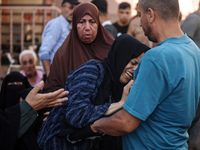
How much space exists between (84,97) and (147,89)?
0.59m

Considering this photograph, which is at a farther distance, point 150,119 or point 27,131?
point 27,131

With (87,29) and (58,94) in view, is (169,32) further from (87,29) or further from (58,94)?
(87,29)

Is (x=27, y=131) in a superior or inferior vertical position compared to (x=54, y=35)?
inferior

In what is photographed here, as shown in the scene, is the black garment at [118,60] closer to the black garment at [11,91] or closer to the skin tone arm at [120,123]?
the skin tone arm at [120,123]

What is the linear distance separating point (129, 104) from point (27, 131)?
39.0 inches

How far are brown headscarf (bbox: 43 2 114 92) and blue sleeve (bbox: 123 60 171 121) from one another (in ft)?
4.26

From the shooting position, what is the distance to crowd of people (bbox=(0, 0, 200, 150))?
158cm

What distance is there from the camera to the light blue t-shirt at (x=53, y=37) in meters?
4.11

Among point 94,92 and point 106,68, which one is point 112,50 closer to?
point 106,68

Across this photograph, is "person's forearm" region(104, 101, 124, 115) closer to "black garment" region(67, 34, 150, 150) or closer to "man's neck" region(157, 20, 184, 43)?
"black garment" region(67, 34, 150, 150)

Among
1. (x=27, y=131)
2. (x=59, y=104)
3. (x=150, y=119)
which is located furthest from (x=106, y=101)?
(x=27, y=131)

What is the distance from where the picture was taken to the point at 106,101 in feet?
7.03

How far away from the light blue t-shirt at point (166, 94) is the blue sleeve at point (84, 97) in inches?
14.1

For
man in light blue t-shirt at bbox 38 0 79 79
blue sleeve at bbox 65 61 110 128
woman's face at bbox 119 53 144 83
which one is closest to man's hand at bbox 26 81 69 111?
blue sleeve at bbox 65 61 110 128
